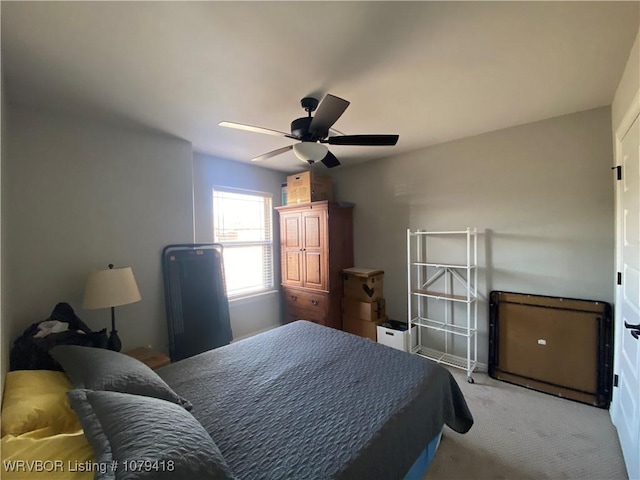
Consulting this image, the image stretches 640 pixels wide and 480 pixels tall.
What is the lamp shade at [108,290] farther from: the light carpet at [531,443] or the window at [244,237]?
the light carpet at [531,443]

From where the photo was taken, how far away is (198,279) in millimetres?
3051

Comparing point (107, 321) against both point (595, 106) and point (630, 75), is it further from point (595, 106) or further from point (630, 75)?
point (595, 106)

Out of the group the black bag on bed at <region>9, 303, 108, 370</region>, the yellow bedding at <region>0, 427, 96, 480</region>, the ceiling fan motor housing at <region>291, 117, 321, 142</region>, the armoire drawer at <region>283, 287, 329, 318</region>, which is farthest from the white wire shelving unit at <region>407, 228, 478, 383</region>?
the black bag on bed at <region>9, 303, 108, 370</region>

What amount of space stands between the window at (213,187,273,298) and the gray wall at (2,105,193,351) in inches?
26.2

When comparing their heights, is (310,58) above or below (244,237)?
above

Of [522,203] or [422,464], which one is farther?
[522,203]

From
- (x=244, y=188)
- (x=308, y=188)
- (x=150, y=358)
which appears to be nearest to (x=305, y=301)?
(x=308, y=188)

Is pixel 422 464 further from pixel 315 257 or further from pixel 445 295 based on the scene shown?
pixel 315 257

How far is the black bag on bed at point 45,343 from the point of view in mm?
1708

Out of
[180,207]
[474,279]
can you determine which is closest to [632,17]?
[474,279]

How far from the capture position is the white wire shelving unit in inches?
115

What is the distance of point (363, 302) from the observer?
3.57 metres

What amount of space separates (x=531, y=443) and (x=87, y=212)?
155 inches

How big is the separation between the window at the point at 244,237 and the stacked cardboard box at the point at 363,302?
Result: 1.26 meters
